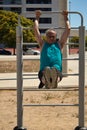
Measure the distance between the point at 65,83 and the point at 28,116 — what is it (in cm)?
510

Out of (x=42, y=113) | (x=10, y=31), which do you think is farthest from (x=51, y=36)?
(x=10, y=31)

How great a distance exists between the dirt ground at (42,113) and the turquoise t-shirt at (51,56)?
3.95ft

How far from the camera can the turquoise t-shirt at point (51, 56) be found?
6.18 m

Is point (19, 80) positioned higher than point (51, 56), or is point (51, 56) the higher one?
point (51, 56)

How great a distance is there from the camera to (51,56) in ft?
20.4

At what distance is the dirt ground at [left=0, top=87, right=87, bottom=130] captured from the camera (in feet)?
23.3

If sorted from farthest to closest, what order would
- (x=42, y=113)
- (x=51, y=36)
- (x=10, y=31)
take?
(x=10, y=31)
(x=42, y=113)
(x=51, y=36)

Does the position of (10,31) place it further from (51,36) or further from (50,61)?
(50,61)

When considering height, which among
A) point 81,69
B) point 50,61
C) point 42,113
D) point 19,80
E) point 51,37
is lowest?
point 42,113

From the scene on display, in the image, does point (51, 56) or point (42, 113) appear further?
point (42, 113)

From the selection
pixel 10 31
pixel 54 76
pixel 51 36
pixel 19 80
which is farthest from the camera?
pixel 10 31

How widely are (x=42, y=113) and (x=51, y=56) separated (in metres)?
2.13

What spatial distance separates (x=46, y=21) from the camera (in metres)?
75.6

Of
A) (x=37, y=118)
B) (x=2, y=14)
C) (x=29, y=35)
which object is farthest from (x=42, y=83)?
(x=2, y=14)
